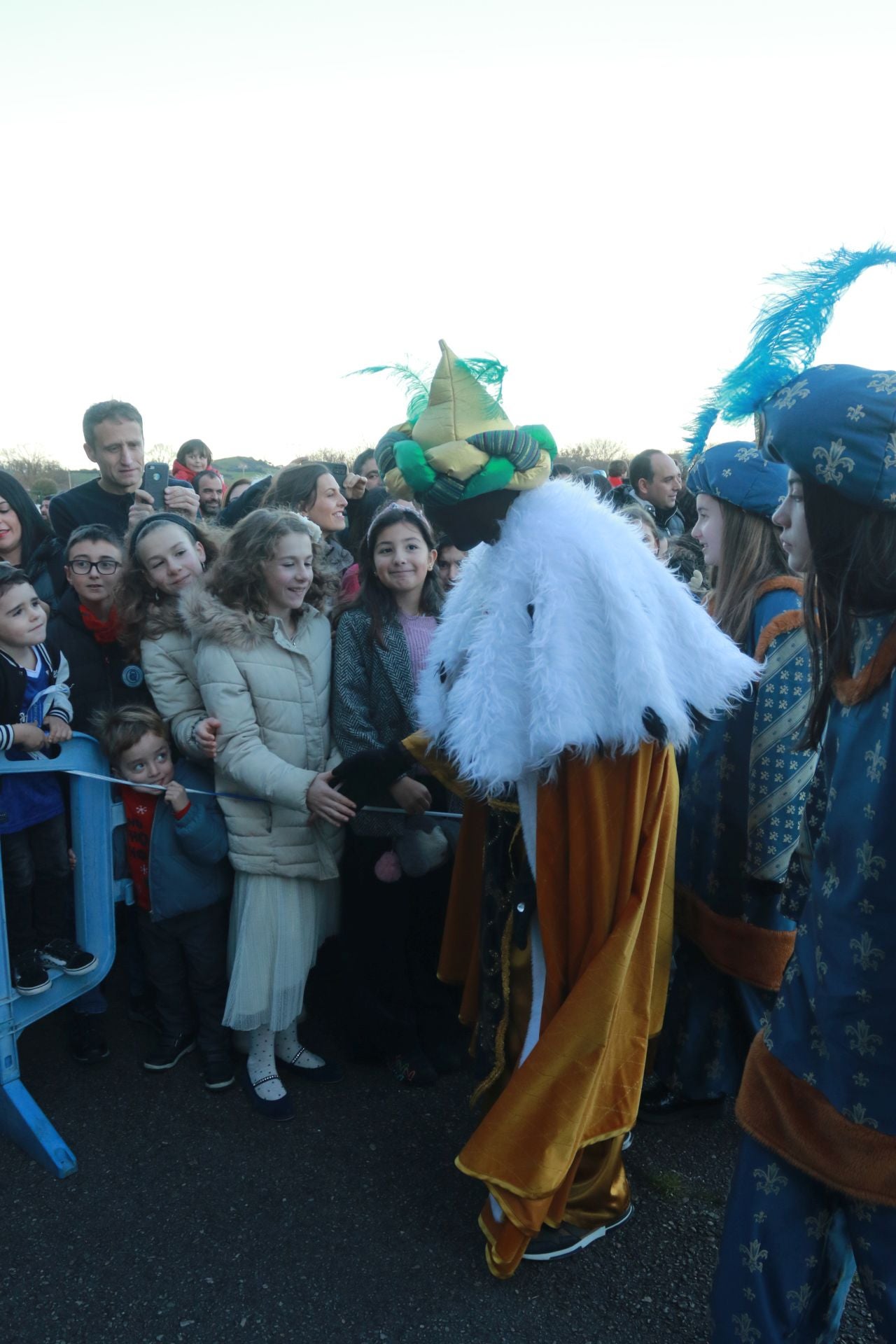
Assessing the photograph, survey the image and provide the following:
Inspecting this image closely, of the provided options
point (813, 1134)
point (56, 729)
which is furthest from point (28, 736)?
point (813, 1134)

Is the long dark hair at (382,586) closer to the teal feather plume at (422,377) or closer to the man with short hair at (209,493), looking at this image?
the teal feather plume at (422,377)

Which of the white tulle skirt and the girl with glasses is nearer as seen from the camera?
the white tulle skirt

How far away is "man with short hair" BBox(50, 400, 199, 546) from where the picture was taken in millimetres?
4273

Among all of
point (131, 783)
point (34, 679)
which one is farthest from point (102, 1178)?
point (34, 679)

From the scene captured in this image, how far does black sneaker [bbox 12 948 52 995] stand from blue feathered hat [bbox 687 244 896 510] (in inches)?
99.0

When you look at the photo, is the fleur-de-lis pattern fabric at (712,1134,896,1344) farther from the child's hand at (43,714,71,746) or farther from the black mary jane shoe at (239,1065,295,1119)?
the child's hand at (43,714,71,746)

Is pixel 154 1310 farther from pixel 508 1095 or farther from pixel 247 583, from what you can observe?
pixel 247 583

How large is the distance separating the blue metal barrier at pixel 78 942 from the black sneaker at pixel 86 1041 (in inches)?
15.2

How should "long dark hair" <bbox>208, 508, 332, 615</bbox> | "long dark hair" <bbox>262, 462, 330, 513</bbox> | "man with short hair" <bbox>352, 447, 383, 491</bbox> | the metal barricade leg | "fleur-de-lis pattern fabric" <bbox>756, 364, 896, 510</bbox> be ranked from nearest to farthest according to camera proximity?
"fleur-de-lis pattern fabric" <bbox>756, 364, 896, 510</bbox>
the metal barricade leg
"long dark hair" <bbox>208, 508, 332, 615</bbox>
"long dark hair" <bbox>262, 462, 330, 513</bbox>
"man with short hair" <bbox>352, 447, 383, 491</bbox>

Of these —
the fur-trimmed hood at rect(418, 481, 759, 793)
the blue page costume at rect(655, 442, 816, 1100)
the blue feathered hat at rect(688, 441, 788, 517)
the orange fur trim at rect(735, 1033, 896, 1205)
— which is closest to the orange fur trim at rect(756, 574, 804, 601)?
the blue page costume at rect(655, 442, 816, 1100)

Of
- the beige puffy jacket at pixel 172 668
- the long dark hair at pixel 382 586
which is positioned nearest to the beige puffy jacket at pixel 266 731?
the beige puffy jacket at pixel 172 668

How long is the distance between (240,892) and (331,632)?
963 mm

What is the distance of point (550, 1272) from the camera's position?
7.72 feet

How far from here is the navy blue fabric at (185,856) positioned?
304 cm
